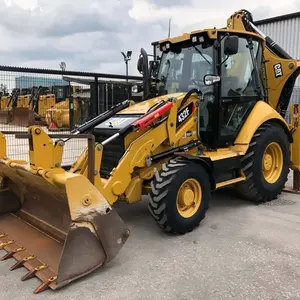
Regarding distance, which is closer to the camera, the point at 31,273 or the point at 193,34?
the point at 31,273

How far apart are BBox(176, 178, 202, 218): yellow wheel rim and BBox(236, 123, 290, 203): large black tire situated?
119 centimetres

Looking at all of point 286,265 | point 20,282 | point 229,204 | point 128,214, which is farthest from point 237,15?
point 20,282

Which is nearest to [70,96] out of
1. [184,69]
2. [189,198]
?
[184,69]

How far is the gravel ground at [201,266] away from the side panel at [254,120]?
1.15 metres

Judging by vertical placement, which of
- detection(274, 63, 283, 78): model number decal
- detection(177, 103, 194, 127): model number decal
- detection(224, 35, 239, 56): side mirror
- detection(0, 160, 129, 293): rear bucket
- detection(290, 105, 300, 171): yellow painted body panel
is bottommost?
detection(0, 160, 129, 293): rear bucket

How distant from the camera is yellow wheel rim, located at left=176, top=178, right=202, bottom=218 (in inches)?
175

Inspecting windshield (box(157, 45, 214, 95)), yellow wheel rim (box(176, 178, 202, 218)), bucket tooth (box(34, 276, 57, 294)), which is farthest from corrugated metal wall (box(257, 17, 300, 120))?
bucket tooth (box(34, 276, 57, 294))

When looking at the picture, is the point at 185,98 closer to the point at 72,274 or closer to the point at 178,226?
the point at 178,226

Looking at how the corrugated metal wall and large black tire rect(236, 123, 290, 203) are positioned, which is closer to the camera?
large black tire rect(236, 123, 290, 203)

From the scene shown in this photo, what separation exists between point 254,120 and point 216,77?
1.01 m

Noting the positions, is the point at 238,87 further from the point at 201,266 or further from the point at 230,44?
the point at 201,266

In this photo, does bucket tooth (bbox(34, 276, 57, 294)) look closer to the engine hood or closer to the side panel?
the engine hood

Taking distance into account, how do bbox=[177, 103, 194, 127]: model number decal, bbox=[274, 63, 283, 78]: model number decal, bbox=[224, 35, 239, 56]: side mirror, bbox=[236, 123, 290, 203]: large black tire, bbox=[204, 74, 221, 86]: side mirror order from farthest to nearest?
1. bbox=[274, 63, 283, 78]: model number decal
2. bbox=[236, 123, 290, 203]: large black tire
3. bbox=[204, 74, 221, 86]: side mirror
4. bbox=[177, 103, 194, 127]: model number decal
5. bbox=[224, 35, 239, 56]: side mirror

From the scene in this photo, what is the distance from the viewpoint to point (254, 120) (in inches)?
221
